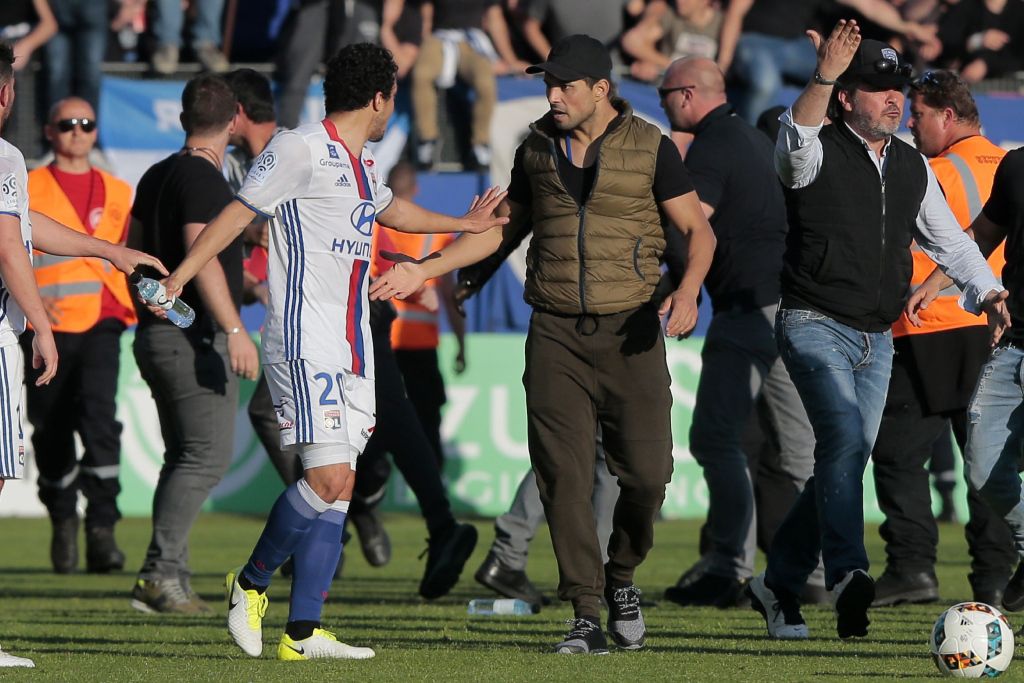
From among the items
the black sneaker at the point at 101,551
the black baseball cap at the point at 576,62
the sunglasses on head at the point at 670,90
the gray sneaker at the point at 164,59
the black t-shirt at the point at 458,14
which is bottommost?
the black sneaker at the point at 101,551

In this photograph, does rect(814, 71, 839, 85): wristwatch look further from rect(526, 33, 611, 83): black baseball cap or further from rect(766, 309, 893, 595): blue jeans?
rect(766, 309, 893, 595): blue jeans

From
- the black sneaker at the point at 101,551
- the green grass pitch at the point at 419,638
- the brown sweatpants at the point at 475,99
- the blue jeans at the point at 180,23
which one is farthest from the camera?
the blue jeans at the point at 180,23

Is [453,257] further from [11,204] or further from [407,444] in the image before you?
[407,444]

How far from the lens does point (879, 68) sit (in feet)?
22.6

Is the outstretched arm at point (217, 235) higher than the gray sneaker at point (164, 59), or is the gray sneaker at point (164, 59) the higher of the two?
the outstretched arm at point (217, 235)

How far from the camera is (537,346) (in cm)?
683

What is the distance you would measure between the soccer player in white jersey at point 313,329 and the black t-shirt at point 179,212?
183 cm

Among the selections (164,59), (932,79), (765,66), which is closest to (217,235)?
(932,79)

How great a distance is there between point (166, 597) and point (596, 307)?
2880 mm

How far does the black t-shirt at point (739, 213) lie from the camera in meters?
8.57

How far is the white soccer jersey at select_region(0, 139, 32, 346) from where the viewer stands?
6.14 metres

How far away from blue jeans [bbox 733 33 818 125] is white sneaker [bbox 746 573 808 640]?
965 cm

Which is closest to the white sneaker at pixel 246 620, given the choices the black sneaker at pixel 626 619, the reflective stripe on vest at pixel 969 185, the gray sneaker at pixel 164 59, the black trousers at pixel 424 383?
the black sneaker at pixel 626 619

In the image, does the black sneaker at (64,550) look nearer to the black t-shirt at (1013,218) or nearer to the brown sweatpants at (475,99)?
the black t-shirt at (1013,218)
